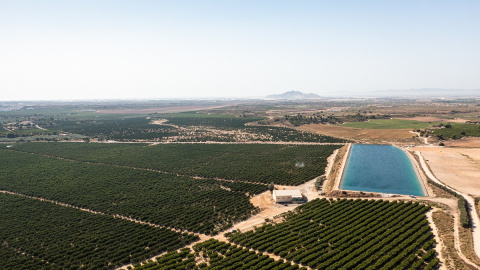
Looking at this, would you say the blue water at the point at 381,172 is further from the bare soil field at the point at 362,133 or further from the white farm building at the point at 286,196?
the bare soil field at the point at 362,133

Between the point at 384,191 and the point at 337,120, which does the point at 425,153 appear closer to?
the point at 384,191

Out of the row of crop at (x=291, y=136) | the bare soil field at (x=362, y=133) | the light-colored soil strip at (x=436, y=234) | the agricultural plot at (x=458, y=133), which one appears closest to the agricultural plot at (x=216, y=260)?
the light-colored soil strip at (x=436, y=234)

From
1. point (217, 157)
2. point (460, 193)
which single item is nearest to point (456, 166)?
point (460, 193)

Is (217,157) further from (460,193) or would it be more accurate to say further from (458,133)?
(458,133)

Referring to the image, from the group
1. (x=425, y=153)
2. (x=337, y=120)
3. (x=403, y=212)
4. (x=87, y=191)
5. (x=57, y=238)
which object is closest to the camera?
(x=57, y=238)

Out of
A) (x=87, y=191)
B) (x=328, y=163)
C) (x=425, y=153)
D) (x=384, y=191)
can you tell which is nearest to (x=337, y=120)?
(x=425, y=153)

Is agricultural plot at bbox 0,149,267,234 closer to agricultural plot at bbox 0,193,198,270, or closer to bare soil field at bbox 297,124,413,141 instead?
agricultural plot at bbox 0,193,198,270
